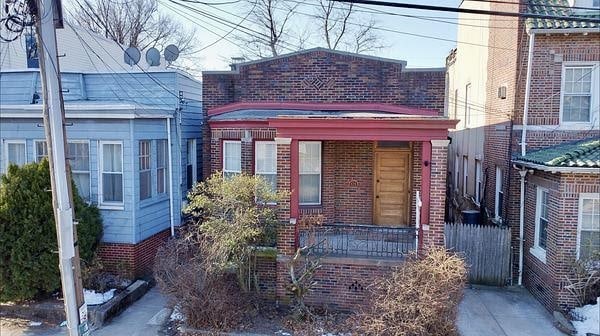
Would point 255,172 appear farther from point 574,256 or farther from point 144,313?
point 574,256

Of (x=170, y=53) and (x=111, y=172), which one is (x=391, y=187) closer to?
(x=111, y=172)

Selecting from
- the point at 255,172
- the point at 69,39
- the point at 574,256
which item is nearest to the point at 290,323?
the point at 255,172

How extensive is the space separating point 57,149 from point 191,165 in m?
7.98

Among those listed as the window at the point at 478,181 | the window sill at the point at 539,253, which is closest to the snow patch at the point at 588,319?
the window sill at the point at 539,253

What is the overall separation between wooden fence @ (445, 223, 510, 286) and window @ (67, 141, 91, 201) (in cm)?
916

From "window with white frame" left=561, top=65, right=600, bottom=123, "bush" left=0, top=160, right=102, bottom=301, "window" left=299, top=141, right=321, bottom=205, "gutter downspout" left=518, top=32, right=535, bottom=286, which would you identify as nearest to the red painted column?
"window" left=299, top=141, right=321, bottom=205

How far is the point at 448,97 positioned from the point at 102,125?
1763cm

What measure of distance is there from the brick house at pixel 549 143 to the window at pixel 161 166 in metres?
9.34

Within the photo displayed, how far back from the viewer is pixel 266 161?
11508 millimetres

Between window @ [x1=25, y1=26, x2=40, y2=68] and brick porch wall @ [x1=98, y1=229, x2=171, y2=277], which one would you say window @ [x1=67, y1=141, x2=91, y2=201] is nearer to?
brick porch wall @ [x1=98, y1=229, x2=171, y2=277]

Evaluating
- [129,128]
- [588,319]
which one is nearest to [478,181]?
[588,319]

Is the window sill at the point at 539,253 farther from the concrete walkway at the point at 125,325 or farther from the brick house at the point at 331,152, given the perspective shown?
the concrete walkway at the point at 125,325

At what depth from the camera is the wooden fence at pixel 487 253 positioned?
1068cm

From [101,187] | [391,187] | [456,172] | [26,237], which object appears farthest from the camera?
[456,172]
